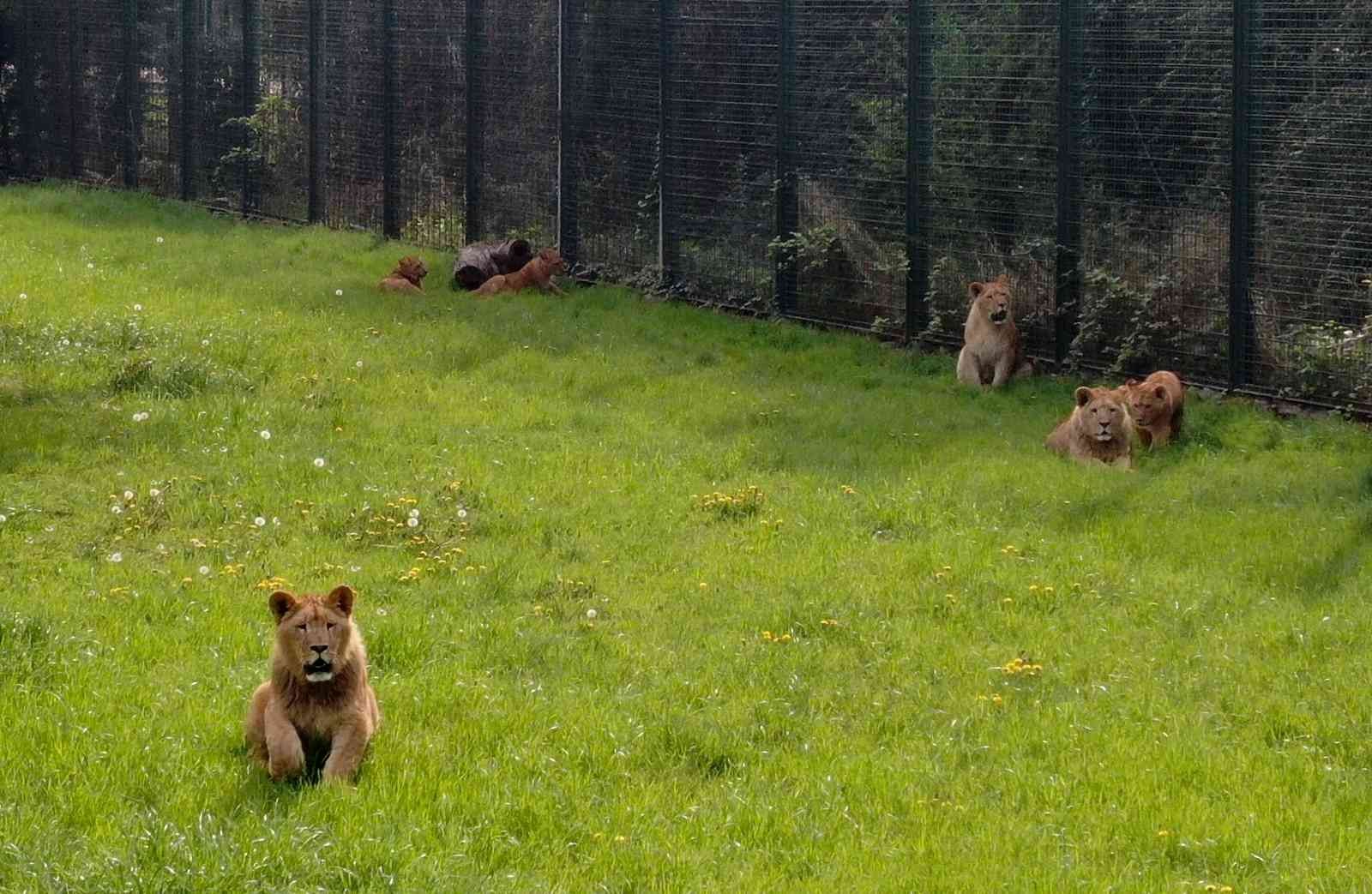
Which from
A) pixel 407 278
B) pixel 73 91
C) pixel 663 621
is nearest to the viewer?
pixel 663 621

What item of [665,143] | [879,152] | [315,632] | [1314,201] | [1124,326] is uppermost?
[665,143]

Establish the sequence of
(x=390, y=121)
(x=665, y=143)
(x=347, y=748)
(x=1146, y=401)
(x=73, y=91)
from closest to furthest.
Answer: (x=347, y=748) → (x=1146, y=401) → (x=665, y=143) → (x=390, y=121) → (x=73, y=91)

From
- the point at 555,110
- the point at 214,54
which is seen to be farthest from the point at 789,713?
the point at 214,54

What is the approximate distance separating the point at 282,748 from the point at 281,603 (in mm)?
509

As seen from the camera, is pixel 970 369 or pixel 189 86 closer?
pixel 970 369

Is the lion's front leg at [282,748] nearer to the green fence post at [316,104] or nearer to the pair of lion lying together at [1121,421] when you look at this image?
the pair of lion lying together at [1121,421]

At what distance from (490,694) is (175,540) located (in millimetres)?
2895

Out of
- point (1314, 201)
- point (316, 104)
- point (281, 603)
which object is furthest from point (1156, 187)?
point (316, 104)

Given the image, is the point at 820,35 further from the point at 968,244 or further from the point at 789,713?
the point at 789,713

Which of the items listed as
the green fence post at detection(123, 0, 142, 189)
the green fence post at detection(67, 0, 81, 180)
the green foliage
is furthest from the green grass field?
the green fence post at detection(67, 0, 81, 180)

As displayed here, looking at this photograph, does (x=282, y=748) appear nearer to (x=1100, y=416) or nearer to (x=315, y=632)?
(x=315, y=632)

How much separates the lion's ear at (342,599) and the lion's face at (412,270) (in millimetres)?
11628

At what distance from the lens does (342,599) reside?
267 inches

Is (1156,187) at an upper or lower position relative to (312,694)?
upper
